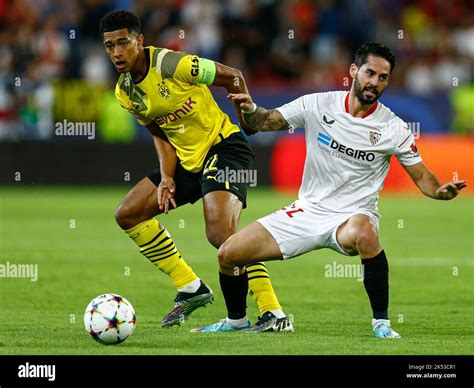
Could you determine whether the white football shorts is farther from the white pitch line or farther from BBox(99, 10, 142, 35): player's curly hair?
the white pitch line

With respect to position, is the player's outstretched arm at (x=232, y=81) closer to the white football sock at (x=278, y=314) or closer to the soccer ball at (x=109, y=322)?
the white football sock at (x=278, y=314)

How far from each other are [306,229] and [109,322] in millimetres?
1516

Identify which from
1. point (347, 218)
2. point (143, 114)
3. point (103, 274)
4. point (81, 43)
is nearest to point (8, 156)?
point (81, 43)

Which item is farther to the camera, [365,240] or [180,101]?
[180,101]

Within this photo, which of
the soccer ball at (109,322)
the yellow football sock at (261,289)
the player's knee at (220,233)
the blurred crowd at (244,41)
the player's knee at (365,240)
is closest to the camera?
the soccer ball at (109,322)

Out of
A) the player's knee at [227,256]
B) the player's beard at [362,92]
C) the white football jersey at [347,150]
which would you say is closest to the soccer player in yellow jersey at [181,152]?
the player's knee at [227,256]

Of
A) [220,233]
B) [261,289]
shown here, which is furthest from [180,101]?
[261,289]

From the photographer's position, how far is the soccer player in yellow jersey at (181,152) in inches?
323

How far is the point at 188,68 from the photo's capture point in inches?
329

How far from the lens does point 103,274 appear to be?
1150 cm

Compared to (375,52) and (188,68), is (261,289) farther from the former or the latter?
(375,52)

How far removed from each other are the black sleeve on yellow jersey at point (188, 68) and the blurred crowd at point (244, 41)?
505 inches

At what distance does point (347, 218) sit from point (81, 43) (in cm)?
1568

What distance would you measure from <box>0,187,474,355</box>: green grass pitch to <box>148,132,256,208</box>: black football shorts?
1.02m
